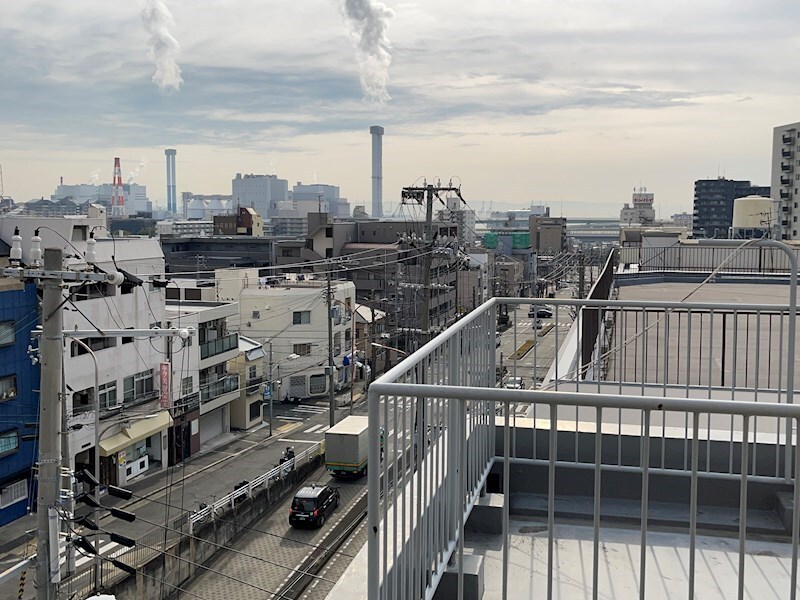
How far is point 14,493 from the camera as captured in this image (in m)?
17.5

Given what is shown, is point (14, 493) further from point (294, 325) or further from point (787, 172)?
point (787, 172)

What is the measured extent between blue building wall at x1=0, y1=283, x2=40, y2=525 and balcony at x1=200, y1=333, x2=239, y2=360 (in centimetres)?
693

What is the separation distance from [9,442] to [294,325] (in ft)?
50.0

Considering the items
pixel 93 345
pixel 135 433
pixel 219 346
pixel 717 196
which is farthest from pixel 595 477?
pixel 717 196

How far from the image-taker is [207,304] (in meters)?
26.8

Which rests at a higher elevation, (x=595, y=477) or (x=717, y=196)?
(x=717, y=196)

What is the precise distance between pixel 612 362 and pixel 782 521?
5401mm

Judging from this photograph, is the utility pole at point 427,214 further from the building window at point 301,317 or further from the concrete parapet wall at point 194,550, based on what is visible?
the building window at point 301,317

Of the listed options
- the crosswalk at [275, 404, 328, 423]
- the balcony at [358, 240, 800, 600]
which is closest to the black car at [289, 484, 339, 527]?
the crosswalk at [275, 404, 328, 423]

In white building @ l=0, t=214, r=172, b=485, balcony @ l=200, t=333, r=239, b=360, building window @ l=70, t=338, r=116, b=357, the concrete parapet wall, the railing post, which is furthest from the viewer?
balcony @ l=200, t=333, r=239, b=360

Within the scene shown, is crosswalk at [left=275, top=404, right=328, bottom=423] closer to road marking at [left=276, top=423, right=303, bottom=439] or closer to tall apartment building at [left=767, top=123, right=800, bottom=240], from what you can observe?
road marking at [left=276, top=423, right=303, bottom=439]

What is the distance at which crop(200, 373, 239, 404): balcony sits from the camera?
24.7m

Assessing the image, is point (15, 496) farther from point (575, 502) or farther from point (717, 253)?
point (717, 253)

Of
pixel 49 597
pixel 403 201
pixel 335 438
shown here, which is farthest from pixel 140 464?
pixel 49 597
